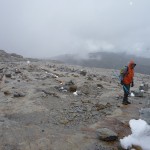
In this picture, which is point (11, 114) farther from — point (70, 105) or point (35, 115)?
point (70, 105)

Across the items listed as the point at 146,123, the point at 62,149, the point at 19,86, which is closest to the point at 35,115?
the point at 62,149

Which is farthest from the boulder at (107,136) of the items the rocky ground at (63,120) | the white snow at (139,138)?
the white snow at (139,138)

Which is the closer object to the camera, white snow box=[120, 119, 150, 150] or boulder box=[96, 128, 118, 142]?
white snow box=[120, 119, 150, 150]

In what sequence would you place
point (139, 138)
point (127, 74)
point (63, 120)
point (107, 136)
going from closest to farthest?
1. point (139, 138)
2. point (107, 136)
3. point (63, 120)
4. point (127, 74)

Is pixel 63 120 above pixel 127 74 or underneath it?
underneath

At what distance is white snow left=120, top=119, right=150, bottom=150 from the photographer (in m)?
7.82

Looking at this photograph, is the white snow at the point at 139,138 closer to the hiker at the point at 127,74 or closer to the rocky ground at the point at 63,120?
the rocky ground at the point at 63,120

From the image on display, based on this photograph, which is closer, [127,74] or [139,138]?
[139,138]

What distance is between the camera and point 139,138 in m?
8.10

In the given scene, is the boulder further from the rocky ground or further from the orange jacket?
the orange jacket

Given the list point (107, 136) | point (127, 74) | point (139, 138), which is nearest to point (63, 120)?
point (107, 136)

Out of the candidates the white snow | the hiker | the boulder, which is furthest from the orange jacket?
the boulder

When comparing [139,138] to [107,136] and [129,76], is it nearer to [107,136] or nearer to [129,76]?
[107,136]

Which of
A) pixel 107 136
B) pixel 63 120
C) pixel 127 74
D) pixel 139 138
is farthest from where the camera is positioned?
pixel 127 74
